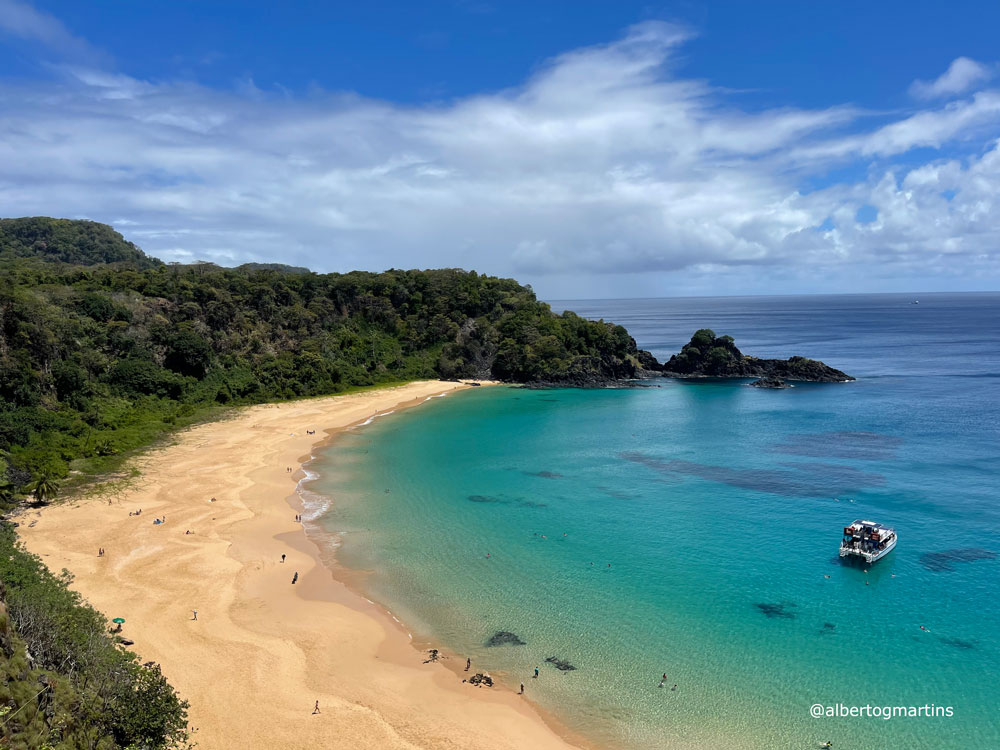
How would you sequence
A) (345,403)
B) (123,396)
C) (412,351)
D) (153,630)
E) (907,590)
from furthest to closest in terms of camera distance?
(412,351), (345,403), (123,396), (907,590), (153,630)

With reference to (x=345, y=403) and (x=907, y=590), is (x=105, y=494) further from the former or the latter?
(x=907, y=590)

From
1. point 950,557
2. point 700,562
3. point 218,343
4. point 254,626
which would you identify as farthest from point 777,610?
point 218,343

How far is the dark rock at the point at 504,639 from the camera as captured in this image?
92.6ft

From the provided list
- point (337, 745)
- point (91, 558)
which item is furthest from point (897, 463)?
point (91, 558)

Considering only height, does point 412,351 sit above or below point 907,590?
above

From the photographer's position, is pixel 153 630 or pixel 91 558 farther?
pixel 91 558

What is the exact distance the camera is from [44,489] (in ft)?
143

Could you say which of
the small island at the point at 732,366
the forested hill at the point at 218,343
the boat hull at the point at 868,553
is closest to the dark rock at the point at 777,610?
the boat hull at the point at 868,553

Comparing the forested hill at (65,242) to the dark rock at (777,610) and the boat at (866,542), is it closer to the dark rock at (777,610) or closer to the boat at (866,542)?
the dark rock at (777,610)

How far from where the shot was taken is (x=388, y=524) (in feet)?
141

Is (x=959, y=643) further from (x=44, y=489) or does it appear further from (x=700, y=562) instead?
(x=44, y=489)

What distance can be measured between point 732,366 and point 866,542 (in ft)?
257

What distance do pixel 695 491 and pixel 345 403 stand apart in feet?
180

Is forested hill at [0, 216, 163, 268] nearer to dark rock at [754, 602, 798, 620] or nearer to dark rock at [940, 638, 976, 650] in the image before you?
dark rock at [754, 602, 798, 620]
